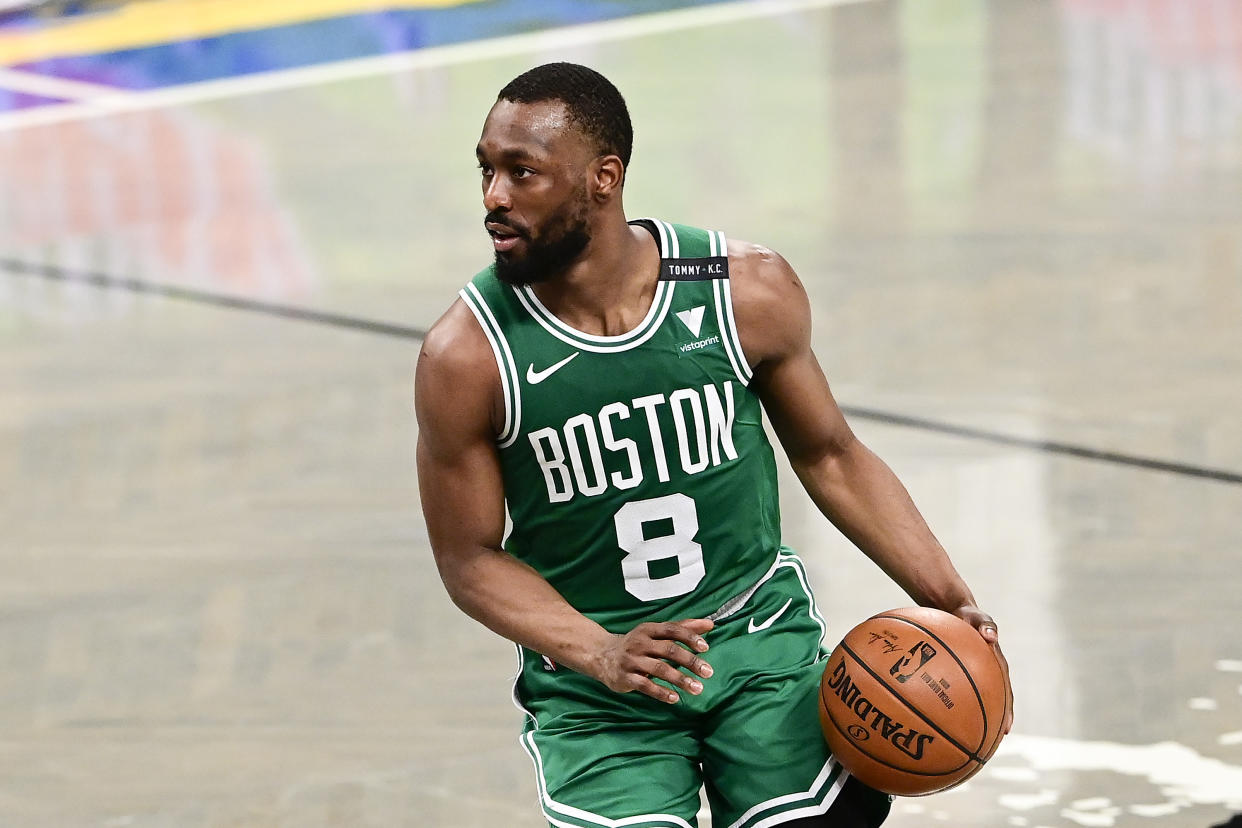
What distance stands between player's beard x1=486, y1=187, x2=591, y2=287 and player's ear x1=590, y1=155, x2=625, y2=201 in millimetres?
31

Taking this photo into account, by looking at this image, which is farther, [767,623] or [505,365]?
[767,623]

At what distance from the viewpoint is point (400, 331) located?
816 centimetres

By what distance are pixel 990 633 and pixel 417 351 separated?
4.77 metres

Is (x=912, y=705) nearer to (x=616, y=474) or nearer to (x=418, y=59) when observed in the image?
(x=616, y=474)

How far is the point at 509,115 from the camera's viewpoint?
3281mm

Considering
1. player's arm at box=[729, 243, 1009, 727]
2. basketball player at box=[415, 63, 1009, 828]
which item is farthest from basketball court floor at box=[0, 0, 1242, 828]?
basketball player at box=[415, 63, 1009, 828]

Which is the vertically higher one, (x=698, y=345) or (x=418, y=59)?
(x=418, y=59)

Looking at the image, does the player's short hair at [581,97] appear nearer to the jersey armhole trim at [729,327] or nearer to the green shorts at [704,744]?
the jersey armhole trim at [729,327]

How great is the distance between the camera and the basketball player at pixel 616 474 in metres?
3.35

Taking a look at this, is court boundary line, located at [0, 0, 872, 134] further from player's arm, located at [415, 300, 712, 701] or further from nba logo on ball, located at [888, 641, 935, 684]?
nba logo on ball, located at [888, 641, 935, 684]

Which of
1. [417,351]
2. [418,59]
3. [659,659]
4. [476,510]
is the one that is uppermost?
[418,59]

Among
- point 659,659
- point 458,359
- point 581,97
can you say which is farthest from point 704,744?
point 581,97

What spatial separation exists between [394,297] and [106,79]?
5.31 meters

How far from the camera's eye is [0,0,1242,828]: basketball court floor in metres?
4.96
